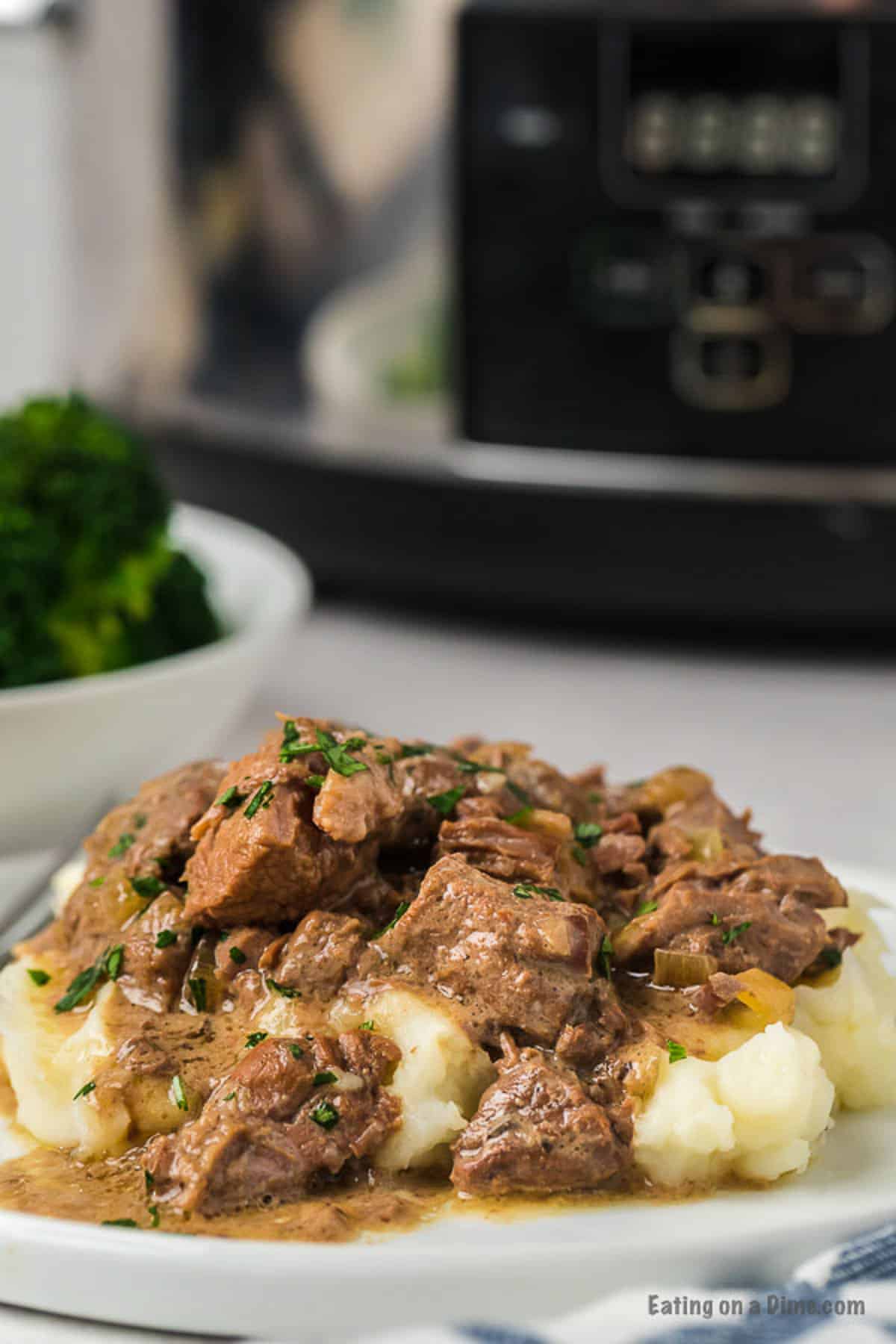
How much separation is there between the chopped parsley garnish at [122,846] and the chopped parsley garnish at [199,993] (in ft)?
0.51

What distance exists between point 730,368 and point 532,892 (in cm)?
165

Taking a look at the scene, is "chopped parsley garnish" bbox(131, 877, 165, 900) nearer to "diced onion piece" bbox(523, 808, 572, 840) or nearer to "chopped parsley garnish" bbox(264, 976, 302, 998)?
"chopped parsley garnish" bbox(264, 976, 302, 998)

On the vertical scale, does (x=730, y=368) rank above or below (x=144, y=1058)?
above

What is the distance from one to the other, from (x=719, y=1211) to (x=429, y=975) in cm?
28

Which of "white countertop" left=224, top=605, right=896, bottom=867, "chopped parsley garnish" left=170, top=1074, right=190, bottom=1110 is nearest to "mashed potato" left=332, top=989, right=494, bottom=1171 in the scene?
"chopped parsley garnish" left=170, top=1074, right=190, bottom=1110

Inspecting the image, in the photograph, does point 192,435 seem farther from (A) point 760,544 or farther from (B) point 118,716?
(B) point 118,716

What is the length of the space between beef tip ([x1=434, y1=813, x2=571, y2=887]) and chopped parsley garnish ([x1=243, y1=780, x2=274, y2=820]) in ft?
0.46

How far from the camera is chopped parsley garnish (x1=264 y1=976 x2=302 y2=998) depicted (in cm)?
142

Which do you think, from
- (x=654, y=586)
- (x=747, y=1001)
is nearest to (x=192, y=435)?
(x=654, y=586)

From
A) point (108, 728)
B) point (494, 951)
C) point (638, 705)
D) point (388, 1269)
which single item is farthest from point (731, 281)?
point (388, 1269)

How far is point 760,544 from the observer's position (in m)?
2.96

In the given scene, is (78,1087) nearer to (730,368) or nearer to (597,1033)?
(597,1033)

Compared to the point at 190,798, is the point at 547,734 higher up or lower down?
lower down

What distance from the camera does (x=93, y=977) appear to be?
1.51 metres
